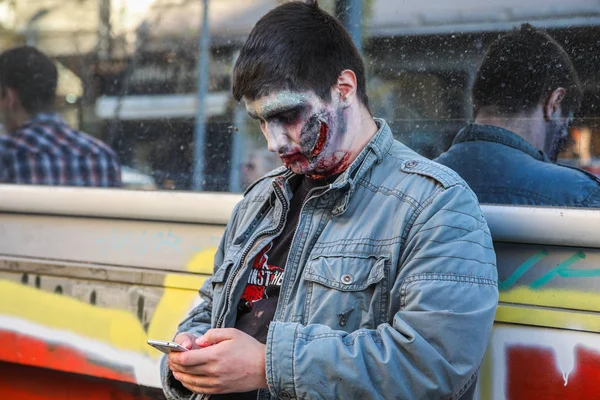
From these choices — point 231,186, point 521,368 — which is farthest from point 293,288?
point 231,186

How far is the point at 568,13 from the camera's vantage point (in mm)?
2266

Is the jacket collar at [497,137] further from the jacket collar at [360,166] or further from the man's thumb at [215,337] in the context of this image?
the man's thumb at [215,337]

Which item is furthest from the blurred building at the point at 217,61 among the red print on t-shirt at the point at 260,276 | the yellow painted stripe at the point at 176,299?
the red print on t-shirt at the point at 260,276

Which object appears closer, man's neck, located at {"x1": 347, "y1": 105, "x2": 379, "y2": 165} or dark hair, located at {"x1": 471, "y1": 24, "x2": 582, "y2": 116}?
man's neck, located at {"x1": 347, "y1": 105, "x2": 379, "y2": 165}

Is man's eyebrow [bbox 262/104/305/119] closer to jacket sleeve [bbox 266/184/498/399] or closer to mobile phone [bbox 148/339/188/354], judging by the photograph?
jacket sleeve [bbox 266/184/498/399]

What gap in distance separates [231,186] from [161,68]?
0.57 meters

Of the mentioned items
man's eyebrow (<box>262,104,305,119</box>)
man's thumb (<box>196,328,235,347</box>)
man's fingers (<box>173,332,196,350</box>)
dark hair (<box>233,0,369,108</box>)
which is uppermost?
dark hair (<box>233,0,369,108</box>)

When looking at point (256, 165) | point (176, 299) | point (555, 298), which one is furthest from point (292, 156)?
point (176, 299)

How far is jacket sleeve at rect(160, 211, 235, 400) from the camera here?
213 cm

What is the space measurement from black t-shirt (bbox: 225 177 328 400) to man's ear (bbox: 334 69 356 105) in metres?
0.21

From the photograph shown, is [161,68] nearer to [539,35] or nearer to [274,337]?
[539,35]

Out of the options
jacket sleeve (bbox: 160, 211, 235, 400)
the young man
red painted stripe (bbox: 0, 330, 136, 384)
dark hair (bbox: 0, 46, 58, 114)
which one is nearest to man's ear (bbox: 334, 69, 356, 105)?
the young man

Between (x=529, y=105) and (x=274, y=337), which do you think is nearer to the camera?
(x=274, y=337)

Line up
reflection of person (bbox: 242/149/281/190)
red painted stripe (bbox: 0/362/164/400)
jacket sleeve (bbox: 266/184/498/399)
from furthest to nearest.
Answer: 1. red painted stripe (bbox: 0/362/164/400)
2. reflection of person (bbox: 242/149/281/190)
3. jacket sleeve (bbox: 266/184/498/399)
